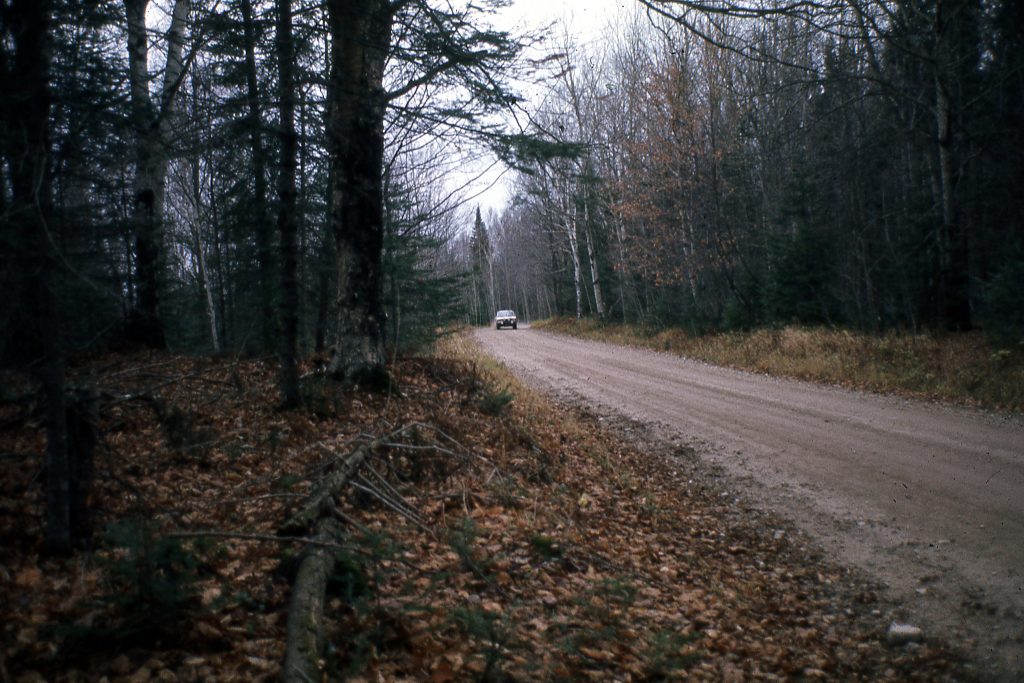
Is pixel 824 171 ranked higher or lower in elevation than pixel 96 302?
higher

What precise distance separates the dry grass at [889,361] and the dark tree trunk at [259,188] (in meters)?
12.1

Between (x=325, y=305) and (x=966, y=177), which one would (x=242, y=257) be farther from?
(x=966, y=177)

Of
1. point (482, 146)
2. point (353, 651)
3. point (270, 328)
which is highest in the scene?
point (482, 146)

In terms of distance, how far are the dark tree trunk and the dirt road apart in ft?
22.4

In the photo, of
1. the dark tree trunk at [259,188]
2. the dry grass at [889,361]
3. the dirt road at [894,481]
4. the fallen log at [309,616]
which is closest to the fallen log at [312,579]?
the fallen log at [309,616]

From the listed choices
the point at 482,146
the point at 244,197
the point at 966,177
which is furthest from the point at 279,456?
the point at 966,177

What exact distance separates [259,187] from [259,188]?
0.9 inches

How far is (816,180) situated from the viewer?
20.9m

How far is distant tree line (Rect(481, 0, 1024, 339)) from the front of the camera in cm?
1588

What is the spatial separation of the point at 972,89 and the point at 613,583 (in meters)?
22.3

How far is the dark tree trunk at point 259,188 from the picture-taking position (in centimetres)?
695

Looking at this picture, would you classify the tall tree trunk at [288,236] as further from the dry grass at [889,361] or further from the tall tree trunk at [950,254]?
the tall tree trunk at [950,254]

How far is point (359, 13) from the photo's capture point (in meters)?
6.62

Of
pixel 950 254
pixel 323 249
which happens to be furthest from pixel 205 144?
pixel 950 254
